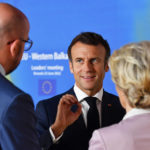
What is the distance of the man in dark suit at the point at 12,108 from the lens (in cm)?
116

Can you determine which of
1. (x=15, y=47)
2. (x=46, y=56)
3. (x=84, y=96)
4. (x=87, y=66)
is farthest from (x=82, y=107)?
(x=46, y=56)

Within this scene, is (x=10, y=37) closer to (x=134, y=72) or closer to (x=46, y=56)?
(x=134, y=72)

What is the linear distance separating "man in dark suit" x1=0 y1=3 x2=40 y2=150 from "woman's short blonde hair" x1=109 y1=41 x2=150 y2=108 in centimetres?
42

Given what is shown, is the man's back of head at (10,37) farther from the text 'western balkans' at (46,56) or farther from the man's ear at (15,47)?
the text 'western balkans' at (46,56)

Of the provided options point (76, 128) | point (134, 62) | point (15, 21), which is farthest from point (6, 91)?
point (76, 128)

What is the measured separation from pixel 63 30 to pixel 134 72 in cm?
191

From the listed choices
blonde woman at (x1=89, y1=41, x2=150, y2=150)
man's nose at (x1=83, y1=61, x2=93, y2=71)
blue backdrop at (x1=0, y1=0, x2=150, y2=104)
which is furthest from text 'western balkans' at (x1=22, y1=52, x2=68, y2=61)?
blonde woman at (x1=89, y1=41, x2=150, y2=150)

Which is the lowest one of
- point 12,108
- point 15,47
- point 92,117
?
point 92,117

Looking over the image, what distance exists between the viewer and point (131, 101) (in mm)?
1226

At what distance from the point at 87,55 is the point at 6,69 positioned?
0.71m

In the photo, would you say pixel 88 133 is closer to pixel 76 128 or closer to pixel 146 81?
pixel 76 128

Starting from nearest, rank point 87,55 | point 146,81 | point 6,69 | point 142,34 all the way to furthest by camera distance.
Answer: point 146,81 → point 6,69 → point 87,55 → point 142,34

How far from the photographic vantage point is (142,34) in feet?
9.05

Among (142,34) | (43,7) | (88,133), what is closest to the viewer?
(88,133)
